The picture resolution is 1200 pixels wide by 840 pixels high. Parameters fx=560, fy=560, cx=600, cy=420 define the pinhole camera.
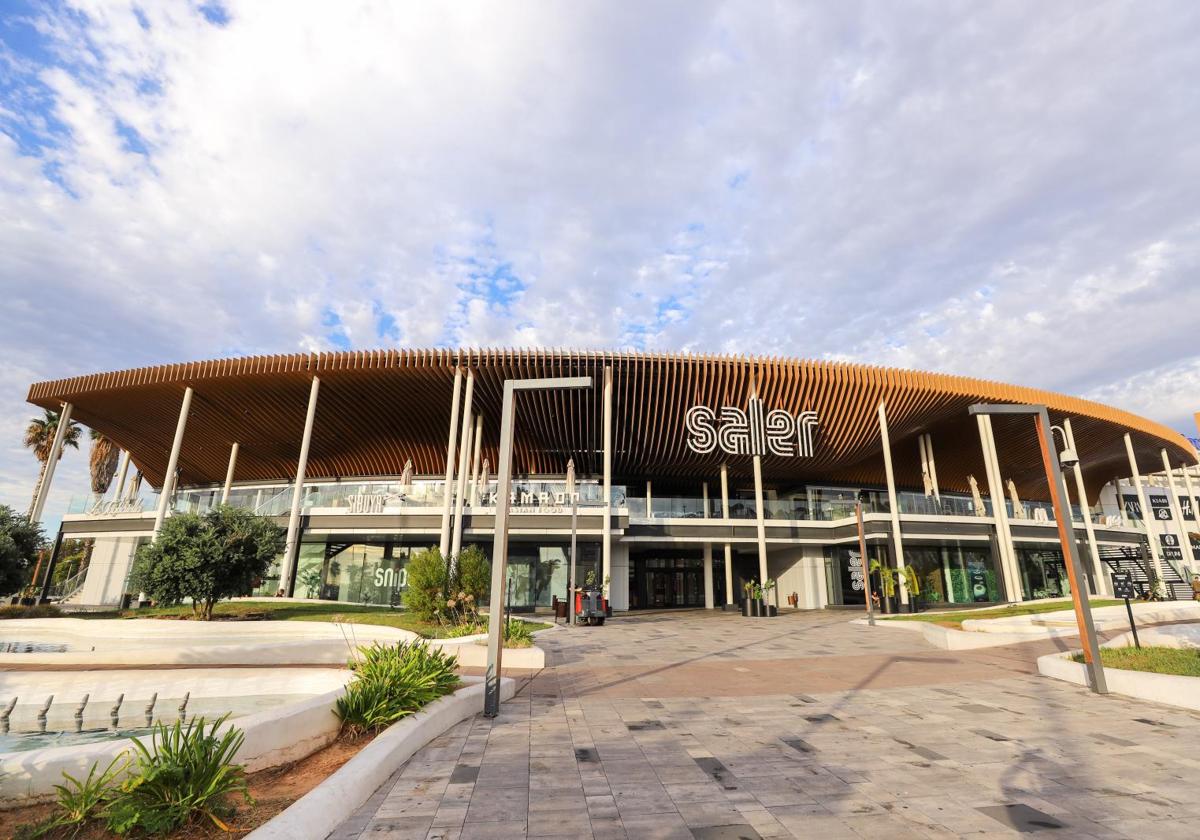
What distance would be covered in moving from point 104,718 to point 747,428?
28570 millimetres

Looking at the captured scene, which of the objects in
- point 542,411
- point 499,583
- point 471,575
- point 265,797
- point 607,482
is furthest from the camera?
point 542,411

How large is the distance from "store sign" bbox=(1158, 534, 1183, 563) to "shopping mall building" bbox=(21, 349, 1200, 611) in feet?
18.9

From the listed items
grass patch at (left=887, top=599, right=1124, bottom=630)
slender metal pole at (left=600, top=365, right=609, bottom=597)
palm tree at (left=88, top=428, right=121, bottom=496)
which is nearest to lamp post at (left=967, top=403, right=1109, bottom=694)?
grass patch at (left=887, top=599, right=1124, bottom=630)

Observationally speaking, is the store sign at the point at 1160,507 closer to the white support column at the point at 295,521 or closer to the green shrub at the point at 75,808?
the white support column at the point at 295,521

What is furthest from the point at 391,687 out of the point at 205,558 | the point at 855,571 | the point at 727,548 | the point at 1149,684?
the point at 855,571

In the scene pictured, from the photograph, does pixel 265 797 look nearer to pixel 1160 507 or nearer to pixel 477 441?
pixel 477 441

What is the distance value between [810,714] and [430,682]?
18.7 feet

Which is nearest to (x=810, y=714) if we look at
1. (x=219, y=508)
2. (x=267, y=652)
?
(x=267, y=652)

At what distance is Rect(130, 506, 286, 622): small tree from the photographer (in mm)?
17625

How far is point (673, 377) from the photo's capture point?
29609 mm

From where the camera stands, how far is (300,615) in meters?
20.5

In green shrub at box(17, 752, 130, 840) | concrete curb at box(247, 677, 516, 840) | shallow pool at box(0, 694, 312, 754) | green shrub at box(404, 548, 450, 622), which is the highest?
green shrub at box(404, 548, 450, 622)

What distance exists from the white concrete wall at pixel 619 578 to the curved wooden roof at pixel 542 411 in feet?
22.4

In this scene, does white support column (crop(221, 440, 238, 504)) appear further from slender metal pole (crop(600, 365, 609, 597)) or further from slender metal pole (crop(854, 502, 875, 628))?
slender metal pole (crop(854, 502, 875, 628))
